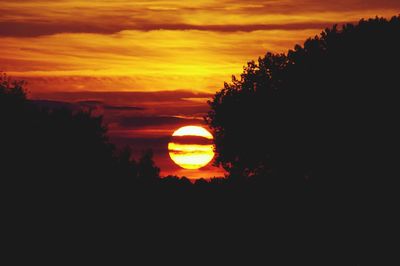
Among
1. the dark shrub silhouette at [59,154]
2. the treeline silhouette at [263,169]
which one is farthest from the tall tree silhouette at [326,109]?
the dark shrub silhouette at [59,154]

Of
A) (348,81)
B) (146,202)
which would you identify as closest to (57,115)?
(146,202)

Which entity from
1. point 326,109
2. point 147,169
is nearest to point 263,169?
point 326,109

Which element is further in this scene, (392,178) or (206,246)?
(392,178)

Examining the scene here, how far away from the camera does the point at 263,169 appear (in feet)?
298

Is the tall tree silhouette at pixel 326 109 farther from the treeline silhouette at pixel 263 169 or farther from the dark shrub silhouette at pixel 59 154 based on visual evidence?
the dark shrub silhouette at pixel 59 154

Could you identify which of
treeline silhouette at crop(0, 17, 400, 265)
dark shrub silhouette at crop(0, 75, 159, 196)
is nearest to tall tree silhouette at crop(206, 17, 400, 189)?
treeline silhouette at crop(0, 17, 400, 265)

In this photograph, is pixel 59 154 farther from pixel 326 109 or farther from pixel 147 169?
pixel 326 109

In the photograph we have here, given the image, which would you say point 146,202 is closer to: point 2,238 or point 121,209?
point 121,209

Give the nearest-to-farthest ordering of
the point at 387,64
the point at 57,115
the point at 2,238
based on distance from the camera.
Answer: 1. the point at 2,238
2. the point at 57,115
3. the point at 387,64

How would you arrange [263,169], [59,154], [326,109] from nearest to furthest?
[59,154], [326,109], [263,169]

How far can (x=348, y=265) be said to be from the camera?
54844mm

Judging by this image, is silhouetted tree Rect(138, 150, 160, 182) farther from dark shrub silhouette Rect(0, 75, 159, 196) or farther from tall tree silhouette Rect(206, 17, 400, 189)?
tall tree silhouette Rect(206, 17, 400, 189)

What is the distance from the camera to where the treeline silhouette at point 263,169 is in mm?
48875

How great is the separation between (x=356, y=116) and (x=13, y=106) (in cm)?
3304
